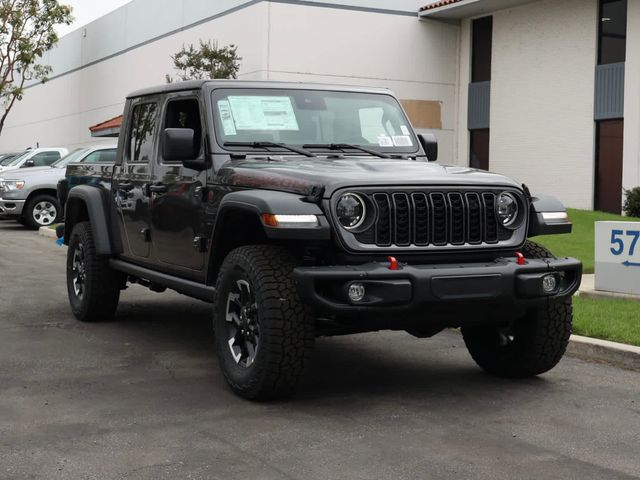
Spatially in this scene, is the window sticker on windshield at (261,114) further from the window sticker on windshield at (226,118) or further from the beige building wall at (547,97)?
the beige building wall at (547,97)

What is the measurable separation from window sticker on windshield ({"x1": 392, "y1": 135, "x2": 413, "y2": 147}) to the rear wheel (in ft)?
49.0

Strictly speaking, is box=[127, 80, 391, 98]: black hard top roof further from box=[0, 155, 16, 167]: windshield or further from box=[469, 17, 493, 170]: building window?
box=[469, 17, 493, 170]: building window

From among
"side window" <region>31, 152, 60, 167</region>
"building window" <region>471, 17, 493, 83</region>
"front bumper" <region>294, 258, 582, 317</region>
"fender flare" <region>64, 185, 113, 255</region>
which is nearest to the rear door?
"fender flare" <region>64, 185, 113, 255</region>

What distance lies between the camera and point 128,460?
15.3ft

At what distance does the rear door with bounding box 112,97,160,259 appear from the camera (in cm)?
770

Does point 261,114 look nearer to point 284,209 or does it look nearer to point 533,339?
point 284,209

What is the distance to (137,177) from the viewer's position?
786 centimetres

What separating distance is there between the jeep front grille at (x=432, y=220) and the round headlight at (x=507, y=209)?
0.06 m

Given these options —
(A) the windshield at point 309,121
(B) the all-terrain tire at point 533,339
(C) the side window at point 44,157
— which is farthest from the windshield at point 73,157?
(B) the all-terrain tire at point 533,339

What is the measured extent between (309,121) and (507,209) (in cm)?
174

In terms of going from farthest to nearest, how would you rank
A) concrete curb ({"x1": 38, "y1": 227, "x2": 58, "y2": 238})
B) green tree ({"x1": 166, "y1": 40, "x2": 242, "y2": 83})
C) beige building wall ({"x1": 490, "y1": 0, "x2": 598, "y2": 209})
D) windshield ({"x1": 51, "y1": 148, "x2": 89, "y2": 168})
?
green tree ({"x1": 166, "y1": 40, "x2": 242, "y2": 83})
beige building wall ({"x1": 490, "y1": 0, "x2": 598, "y2": 209})
windshield ({"x1": 51, "y1": 148, "x2": 89, "y2": 168})
concrete curb ({"x1": 38, "y1": 227, "x2": 58, "y2": 238})

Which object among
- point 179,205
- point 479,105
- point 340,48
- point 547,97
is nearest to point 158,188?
point 179,205

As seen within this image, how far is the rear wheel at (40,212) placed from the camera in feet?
68.9

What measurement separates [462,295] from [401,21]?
87.4ft
